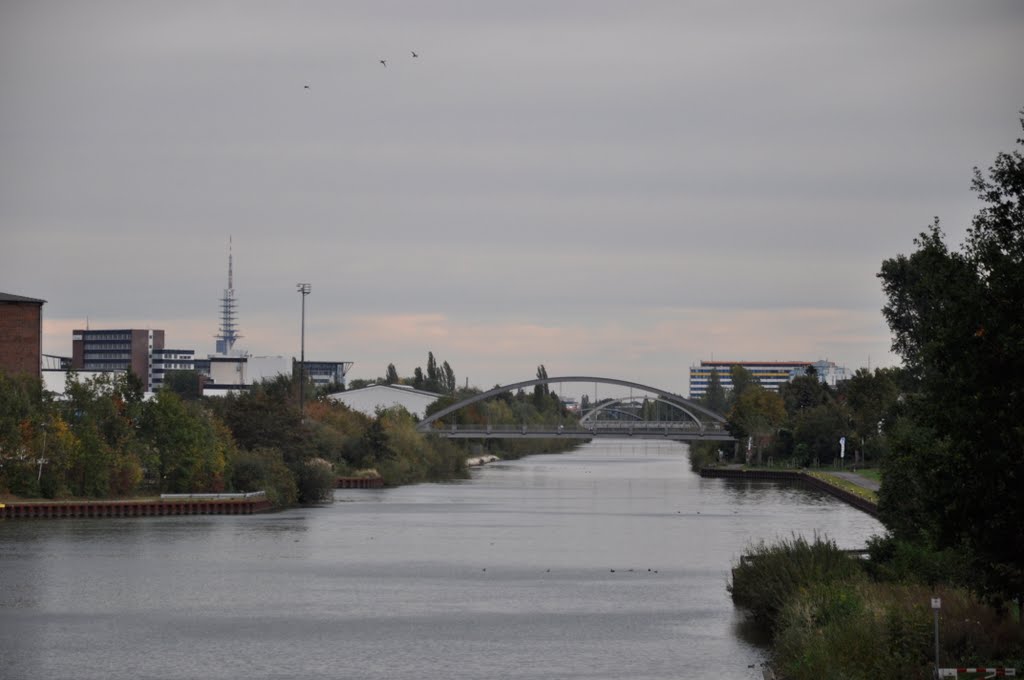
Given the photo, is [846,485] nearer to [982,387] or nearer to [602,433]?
[602,433]

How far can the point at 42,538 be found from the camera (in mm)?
54531

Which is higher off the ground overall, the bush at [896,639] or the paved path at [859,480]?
the paved path at [859,480]

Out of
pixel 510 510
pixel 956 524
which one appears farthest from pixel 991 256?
pixel 510 510

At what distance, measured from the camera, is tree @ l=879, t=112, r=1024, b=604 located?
19.3 meters

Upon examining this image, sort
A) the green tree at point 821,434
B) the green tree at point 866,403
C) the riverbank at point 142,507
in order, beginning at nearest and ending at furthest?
the riverbank at point 142,507, the green tree at point 866,403, the green tree at point 821,434

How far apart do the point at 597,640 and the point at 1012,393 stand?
1525cm

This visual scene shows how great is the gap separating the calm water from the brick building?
30263 mm

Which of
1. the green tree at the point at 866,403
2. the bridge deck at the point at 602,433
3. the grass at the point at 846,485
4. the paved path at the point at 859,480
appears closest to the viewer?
the grass at the point at 846,485

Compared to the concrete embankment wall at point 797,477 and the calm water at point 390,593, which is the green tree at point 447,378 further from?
the calm water at point 390,593

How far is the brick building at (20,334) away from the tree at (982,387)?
8023cm

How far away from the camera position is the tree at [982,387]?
1930 centimetres

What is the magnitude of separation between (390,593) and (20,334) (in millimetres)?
60311

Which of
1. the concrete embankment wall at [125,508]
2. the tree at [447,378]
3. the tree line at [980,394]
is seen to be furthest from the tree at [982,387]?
the tree at [447,378]

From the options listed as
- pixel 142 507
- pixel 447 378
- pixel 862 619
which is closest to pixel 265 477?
pixel 142 507
